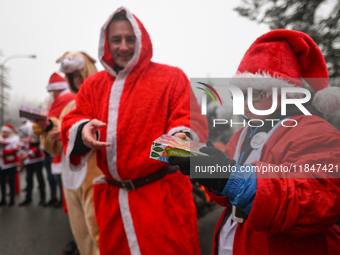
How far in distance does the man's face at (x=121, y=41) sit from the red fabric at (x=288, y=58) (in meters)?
0.84

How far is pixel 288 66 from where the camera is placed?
978 millimetres

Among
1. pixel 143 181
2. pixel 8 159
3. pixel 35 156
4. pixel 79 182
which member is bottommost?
pixel 8 159

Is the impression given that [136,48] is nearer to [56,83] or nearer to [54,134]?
[54,134]

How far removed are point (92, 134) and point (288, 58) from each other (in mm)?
1079

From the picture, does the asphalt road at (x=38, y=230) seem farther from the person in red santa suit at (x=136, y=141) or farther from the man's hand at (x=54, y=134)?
the person in red santa suit at (x=136, y=141)

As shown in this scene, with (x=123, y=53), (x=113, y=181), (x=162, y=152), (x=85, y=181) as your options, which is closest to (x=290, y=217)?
(x=162, y=152)

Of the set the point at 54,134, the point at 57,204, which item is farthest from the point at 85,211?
the point at 57,204

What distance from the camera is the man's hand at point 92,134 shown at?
1.31 metres

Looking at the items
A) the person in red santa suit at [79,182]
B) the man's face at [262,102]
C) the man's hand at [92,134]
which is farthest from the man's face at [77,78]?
the man's face at [262,102]

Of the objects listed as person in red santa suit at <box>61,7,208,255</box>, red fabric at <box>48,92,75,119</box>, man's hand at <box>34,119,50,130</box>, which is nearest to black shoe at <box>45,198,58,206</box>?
red fabric at <box>48,92,75,119</box>

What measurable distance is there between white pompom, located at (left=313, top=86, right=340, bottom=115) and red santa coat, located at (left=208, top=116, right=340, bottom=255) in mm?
111

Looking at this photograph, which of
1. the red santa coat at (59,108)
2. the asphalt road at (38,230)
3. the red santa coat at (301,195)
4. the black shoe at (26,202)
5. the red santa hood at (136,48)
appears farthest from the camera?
the black shoe at (26,202)

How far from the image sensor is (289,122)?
0.92 metres

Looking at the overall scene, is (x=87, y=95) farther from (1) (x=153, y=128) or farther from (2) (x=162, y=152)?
(2) (x=162, y=152)
